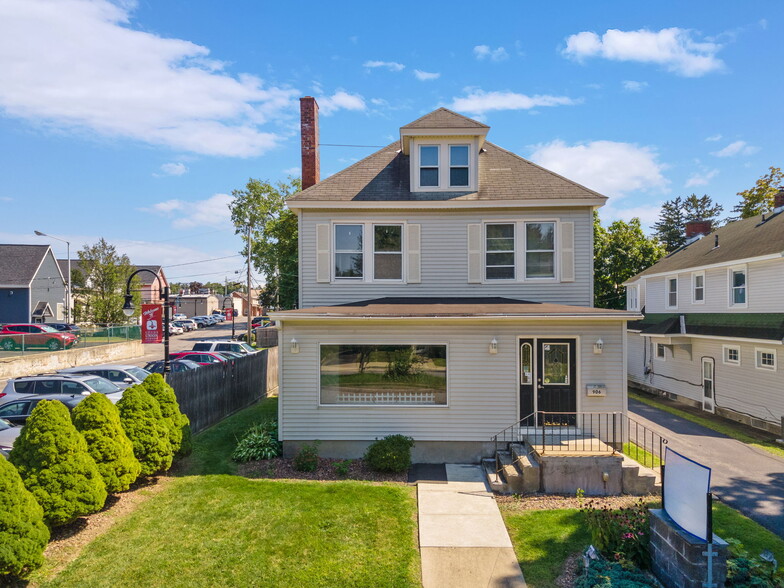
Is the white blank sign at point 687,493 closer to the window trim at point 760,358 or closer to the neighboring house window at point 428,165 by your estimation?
the neighboring house window at point 428,165

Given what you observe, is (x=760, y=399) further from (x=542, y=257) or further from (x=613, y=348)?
(x=542, y=257)

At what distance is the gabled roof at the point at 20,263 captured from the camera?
41.3 metres

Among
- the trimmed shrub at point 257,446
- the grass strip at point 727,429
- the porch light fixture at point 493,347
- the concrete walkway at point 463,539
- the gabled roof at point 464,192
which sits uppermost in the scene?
the gabled roof at point 464,192

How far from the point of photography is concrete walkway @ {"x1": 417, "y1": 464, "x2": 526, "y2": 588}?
639 cm

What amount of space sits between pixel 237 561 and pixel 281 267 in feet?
87.0

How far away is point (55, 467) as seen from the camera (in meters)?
6.83

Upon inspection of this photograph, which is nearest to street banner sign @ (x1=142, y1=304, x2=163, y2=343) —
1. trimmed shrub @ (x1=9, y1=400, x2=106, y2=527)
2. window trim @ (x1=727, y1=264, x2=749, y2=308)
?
trimmed shrub @ (x1=9, y1=400, x2=106, y2=527)

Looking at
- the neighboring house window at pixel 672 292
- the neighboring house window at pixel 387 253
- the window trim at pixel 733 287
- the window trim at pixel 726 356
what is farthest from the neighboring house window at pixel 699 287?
the neighboring house window at pixel 387 253

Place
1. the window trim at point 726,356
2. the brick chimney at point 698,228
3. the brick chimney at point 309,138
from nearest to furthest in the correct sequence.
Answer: the brick chimney at point 309,138 < the window trim at point 726,356 < the brick chimney at point 698,228

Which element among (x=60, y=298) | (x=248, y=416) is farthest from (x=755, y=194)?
(x=60, y=298)

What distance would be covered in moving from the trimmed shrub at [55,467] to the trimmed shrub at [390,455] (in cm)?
510

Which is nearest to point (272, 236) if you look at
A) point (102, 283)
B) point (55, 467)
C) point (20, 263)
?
point (102, 283)

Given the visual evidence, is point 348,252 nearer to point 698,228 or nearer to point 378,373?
point 378,373

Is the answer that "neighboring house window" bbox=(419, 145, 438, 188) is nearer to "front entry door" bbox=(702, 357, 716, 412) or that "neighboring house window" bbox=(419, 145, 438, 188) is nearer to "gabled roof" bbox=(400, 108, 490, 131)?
"gabled roof" bbox=(400, 108, 490, 131)
